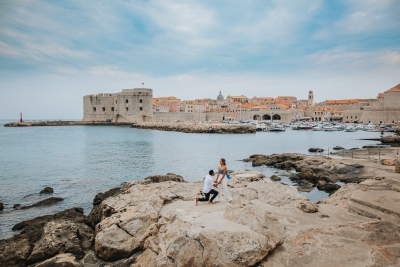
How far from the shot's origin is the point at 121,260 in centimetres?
474

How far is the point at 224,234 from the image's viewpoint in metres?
3.80

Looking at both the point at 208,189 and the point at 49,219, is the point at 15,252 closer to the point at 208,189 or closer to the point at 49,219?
the point at 49,219

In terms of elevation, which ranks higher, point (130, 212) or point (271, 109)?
point (271, 109)

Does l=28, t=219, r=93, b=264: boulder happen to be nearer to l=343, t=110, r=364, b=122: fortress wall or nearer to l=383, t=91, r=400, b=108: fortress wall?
l=383, t=91, r=400, b=108: fortress wall

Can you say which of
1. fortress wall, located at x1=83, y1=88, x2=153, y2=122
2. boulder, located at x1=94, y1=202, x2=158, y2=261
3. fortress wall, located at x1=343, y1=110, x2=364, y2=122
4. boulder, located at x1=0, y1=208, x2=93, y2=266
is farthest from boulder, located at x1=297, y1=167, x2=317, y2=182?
fortress wall, located at x1=343, y1=110, x2=364, y2=122

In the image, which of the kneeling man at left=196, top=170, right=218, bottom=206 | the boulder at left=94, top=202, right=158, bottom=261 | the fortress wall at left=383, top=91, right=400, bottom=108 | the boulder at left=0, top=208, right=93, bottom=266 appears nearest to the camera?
the boulder at left=94, top=202, right=158, bottom=261

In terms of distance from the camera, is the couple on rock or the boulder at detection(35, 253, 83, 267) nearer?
the boulder at detection(35, 253, 83, 267)

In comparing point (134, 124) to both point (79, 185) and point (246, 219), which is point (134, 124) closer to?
point (79, 185)

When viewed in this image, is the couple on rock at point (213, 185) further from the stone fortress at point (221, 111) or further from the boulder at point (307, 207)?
the stone fortress at point (221, 111)

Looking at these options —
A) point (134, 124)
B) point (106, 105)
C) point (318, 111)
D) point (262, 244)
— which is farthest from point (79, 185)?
point (318, 111)

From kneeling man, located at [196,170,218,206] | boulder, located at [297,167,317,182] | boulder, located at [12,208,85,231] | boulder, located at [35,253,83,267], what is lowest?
boulder, located at [12,208,85,231]

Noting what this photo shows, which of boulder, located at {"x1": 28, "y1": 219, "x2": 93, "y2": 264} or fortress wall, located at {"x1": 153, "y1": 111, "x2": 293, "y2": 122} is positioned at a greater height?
fortress wall, located at {"x1": 153, "y1": 111, "x2": 293, "y2": 122}

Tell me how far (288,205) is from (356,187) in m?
2.30

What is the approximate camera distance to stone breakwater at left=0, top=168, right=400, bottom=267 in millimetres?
3717
